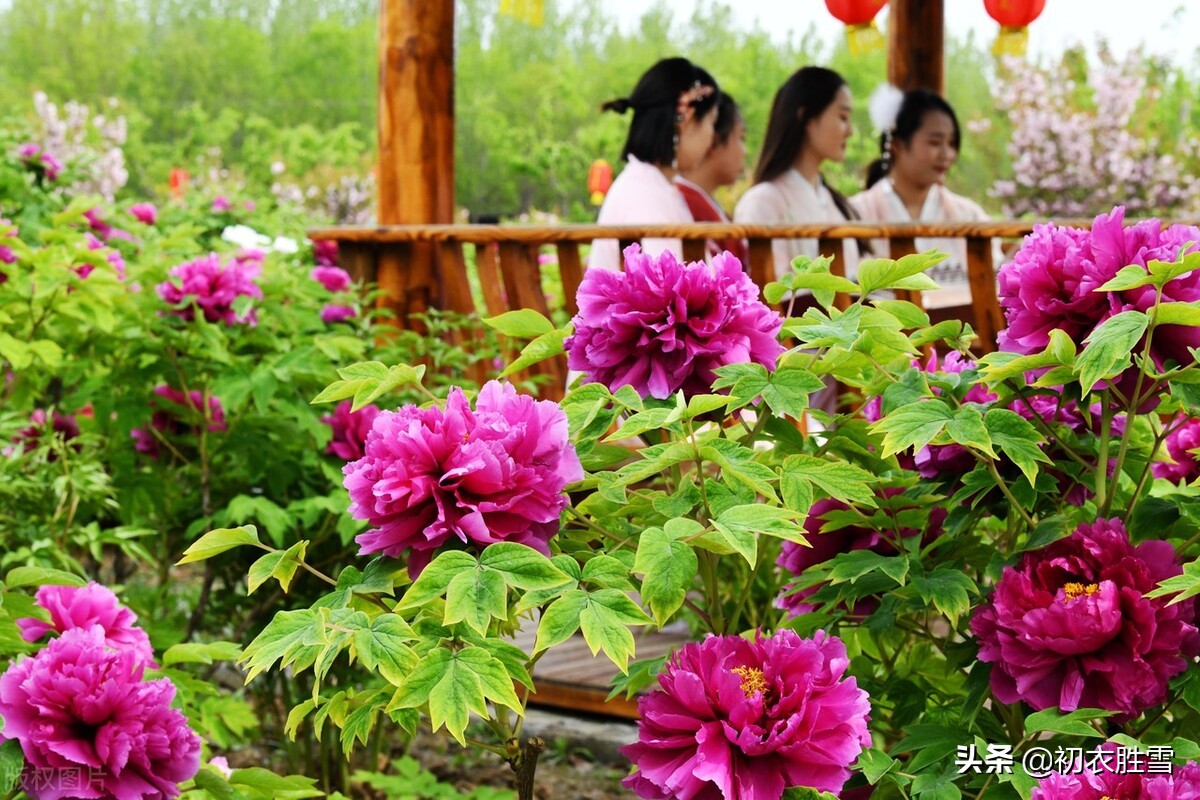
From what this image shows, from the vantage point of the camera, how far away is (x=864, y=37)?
5707 millimetres

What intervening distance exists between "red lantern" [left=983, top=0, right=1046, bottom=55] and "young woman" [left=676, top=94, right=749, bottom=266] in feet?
3.76

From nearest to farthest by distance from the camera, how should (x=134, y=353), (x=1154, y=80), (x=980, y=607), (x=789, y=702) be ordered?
(x=789, y=702), (x=980, y=607), (x=134, y=353), (x=1154, y=80)

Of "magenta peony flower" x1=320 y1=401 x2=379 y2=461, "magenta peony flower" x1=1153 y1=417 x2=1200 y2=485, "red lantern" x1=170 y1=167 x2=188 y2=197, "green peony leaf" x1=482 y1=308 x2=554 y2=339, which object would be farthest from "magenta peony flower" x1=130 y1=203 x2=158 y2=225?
"red lantern" x1=170 y1=167 x2=188 y2=197

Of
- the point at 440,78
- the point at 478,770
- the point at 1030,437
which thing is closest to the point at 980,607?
the point at 1030,437

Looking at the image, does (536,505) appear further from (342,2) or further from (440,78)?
(342,2)

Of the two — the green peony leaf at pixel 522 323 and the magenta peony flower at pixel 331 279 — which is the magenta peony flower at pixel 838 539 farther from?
the magenta peony flower at pixel 331 279

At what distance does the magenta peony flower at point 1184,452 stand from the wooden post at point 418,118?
9.04ft

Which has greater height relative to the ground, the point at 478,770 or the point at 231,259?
the point at 231,259

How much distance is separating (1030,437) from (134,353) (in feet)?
7.94

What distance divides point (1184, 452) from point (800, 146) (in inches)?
142

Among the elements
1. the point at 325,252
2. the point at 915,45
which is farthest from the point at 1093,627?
the point at 915,45

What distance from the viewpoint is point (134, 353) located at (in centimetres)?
332

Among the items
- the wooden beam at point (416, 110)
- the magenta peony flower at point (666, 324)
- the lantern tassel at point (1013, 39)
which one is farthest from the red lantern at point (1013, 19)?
the magenta peony flower at point (666, 324)

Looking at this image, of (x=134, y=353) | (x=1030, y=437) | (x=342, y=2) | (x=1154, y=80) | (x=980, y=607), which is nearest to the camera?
(x=1030, y=437)
